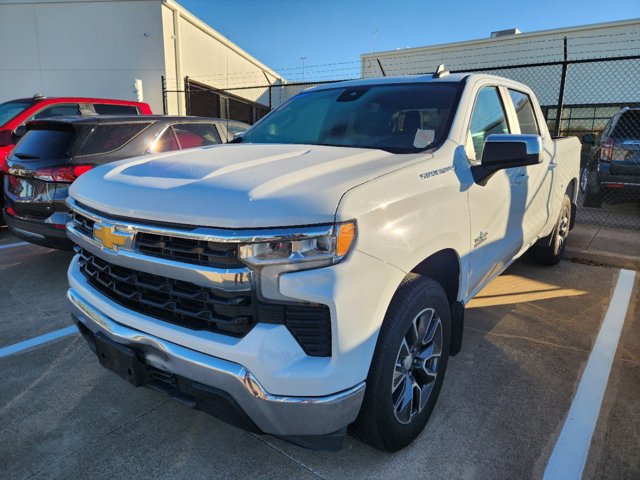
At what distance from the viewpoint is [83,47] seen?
45.5 feet

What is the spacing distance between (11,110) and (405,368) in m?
7.85

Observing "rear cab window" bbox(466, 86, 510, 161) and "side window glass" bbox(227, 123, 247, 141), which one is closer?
"rear cab window" bbox(466, 86, 510, 161)

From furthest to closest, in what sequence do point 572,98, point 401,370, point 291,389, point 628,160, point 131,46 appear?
point 572,98, point 131,46, point 628,160, point 401,370, point 291,389

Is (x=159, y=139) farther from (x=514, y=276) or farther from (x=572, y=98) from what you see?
(x=572, y=98)

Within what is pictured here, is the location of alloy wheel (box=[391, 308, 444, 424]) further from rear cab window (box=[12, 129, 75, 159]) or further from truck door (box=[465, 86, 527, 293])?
rear cab window (box=[12, 129, 75, 159])

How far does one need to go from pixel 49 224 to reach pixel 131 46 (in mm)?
11219

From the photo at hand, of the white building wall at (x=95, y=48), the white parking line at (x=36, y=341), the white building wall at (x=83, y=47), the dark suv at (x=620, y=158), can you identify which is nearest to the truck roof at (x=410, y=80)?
the white parking line at (x=36, y=341)

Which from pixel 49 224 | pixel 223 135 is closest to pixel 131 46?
pixel 223 135

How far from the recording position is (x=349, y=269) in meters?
1.70

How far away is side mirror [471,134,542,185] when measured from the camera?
96.7 inches

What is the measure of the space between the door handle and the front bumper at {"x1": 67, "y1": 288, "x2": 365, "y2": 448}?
212 centimetres

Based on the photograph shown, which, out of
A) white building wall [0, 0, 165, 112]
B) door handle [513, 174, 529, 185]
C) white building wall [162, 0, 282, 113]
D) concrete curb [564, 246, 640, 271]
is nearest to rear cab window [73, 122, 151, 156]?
door handle [513, 174, 529, 185]

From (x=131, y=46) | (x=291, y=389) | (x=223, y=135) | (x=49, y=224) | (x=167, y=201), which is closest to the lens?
(x=291, y=389)

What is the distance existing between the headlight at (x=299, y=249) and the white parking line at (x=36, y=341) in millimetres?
2636
